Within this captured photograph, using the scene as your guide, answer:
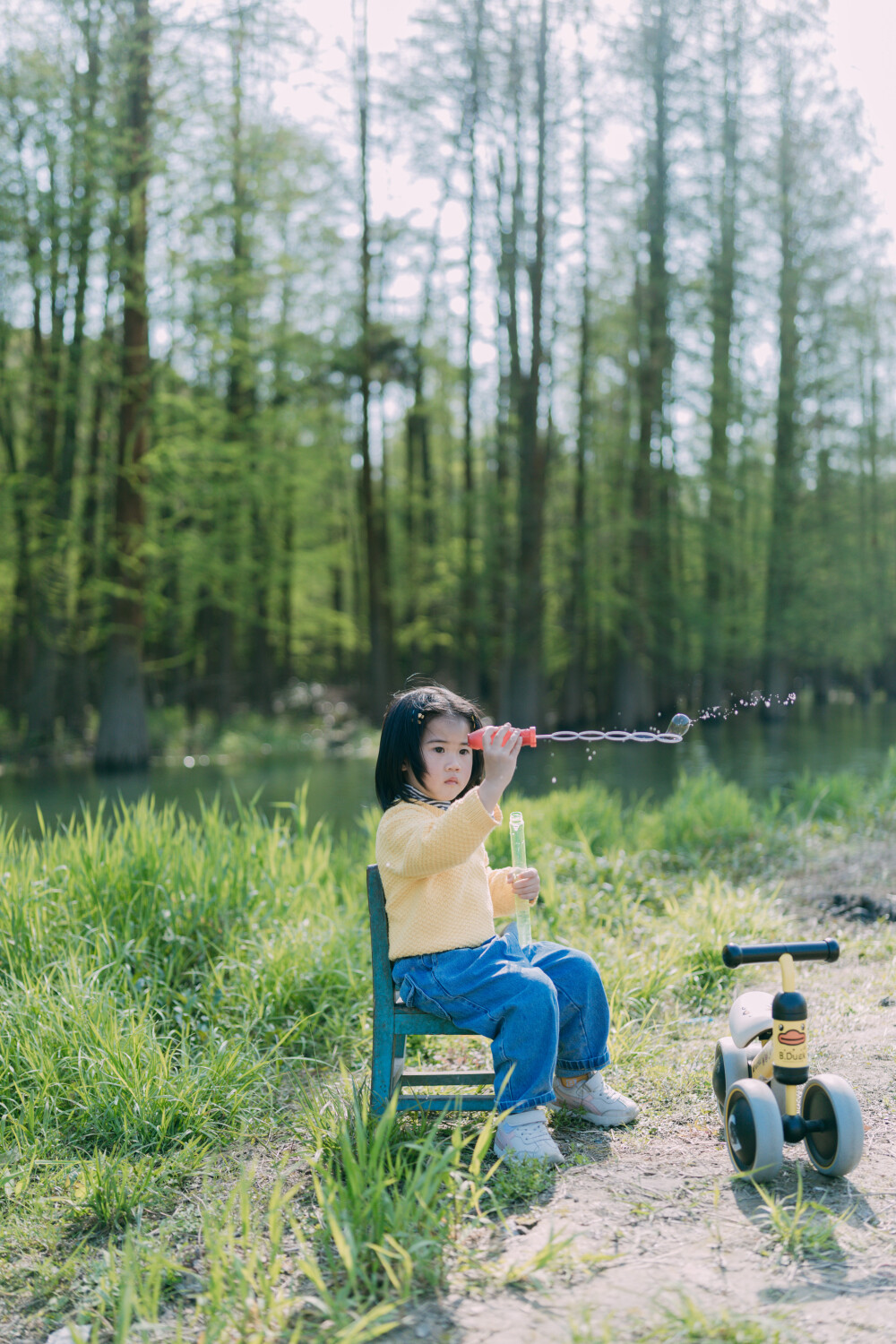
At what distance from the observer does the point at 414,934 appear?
2969 millimetres

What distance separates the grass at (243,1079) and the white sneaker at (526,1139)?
0.26ft

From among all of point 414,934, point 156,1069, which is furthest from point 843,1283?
point 156,1069

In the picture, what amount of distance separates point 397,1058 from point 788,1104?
3.50 ft

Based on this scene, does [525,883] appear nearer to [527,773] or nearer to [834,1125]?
[834,1125]

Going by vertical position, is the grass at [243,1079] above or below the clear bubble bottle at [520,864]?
below

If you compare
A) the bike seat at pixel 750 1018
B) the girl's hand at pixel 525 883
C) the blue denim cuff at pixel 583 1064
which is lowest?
the blue denim cuff at pixel 583 1064

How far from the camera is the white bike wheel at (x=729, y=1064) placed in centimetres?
301

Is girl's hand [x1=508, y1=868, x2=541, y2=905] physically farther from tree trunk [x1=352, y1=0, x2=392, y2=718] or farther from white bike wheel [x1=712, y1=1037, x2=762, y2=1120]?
tree trunk [x1=352, y1=0, x2=392, y2=718]

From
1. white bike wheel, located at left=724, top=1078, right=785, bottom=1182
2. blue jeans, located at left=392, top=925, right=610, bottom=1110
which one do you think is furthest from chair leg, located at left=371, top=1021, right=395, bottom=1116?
white bike wheel, located at left=724, top=1078, right=785, bottom=1182

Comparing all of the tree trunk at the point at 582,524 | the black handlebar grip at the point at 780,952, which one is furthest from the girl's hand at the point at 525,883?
the tree trunk at the point at 582,524

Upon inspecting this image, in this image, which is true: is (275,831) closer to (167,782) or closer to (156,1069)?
(156,1069)

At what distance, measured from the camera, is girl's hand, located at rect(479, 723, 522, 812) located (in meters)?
2.79

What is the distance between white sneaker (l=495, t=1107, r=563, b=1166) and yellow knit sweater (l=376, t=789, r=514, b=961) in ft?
1.57

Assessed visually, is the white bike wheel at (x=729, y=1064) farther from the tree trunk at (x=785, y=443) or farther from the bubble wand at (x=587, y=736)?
the tree trunk at (x=785, y=443)
